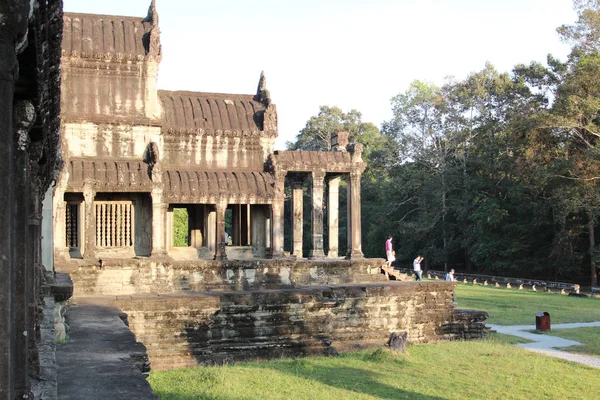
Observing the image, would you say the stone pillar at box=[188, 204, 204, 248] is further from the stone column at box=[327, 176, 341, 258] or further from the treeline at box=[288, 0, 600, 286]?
the treeline at box=[288, 0, 600, 286]

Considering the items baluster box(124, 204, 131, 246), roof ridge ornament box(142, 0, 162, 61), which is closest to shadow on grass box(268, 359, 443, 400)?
baluster box(124, 204, 131, 246)

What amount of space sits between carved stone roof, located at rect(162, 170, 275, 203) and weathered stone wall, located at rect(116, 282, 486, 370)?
3022mm

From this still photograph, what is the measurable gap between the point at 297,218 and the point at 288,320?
6.15m

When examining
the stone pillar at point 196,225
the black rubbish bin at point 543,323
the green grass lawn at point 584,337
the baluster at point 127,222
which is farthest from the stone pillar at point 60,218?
the black rubbish bin at point 543,323

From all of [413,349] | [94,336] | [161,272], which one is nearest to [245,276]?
[161,272]

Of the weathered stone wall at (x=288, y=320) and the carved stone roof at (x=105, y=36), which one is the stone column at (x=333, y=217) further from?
the carved stone roof at (x=105, y=36)

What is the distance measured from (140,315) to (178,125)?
5.75m

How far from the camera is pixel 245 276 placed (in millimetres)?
16172

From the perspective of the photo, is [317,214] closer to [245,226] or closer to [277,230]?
[245,226]

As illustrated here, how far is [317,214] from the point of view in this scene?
19.6m

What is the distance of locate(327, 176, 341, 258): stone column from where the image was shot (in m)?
19.3

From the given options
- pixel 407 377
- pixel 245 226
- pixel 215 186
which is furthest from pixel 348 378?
pixel 245 226

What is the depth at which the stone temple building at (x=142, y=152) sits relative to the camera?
1581 centimetres

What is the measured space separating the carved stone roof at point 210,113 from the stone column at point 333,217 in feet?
10.6
